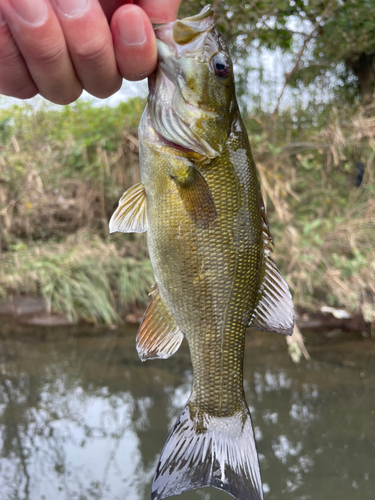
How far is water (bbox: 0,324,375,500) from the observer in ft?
9.84

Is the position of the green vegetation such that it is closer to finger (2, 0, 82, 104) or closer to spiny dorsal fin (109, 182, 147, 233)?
spiny dorsal fin (109, 182, 147, 233)

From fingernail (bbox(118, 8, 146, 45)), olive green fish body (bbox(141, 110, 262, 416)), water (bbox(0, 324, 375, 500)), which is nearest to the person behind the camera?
fingernail (bbox(118, 8, 146, 45))

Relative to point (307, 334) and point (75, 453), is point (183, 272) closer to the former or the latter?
point (75, 453)

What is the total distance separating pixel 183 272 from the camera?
1208mm

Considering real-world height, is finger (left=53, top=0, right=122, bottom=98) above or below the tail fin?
above

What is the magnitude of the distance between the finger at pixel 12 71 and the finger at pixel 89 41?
129mm

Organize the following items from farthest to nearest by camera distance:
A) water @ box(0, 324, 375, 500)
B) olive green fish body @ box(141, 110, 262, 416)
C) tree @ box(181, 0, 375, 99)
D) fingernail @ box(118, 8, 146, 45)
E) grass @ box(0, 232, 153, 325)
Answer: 1. grass @ box(0, 232, 153, 325)
2. tree @ box(181, 0, 375, 99)
3. water @ box(0, 324, 375, 500)
4. olive green fish body @ box(141, 110, 262, 416)
5. fingernail @ box(118, 8, 146, 45)

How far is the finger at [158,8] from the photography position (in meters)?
1.09

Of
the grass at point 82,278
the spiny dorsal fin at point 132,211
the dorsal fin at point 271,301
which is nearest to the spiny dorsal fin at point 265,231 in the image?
the dorsal fin at point 271,301

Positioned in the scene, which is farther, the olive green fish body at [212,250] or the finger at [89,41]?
the olive green fish body at [212,250]

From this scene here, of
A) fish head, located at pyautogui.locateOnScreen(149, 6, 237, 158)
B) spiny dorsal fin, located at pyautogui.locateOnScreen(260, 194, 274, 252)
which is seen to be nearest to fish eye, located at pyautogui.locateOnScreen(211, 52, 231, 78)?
fish head, located at pyautogui.locateOnScreen(149, 6, 237, 158)

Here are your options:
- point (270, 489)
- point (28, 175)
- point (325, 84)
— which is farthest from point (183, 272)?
point (325, 84)

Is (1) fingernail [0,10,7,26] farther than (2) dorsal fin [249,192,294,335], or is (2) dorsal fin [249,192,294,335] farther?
(2) dorsal fin [249,192,294,335]

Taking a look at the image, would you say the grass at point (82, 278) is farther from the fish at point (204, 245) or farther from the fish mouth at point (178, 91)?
the fish mouth at point (178, 91)
